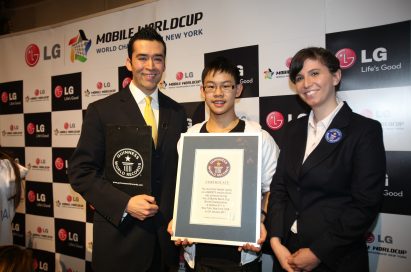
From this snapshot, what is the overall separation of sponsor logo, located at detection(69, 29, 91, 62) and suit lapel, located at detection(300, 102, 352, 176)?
8.04 ft

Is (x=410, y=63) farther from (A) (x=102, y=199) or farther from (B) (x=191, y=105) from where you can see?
(A) (x=102, y=199)

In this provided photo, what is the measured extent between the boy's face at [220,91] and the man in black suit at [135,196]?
266mm

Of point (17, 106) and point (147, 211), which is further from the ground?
point (17, 106)

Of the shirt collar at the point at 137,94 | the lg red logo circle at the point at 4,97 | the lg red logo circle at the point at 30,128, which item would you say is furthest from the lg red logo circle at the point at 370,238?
the lg red logo circle at the point at 4,97

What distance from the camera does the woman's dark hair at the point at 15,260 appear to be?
1119 millimetres

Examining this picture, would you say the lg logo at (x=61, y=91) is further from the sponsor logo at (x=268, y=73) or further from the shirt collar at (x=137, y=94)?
the sponsor logo at (x=268, y=73)

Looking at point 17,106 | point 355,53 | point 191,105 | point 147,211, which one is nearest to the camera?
point 147,211

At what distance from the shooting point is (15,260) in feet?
3.73

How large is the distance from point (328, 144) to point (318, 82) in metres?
0.30

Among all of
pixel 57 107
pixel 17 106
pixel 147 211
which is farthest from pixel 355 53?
pixel 17 106

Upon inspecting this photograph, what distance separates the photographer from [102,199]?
1.63 metres

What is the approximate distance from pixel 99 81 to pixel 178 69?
0.87 metres

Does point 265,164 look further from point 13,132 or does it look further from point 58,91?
point 13,132

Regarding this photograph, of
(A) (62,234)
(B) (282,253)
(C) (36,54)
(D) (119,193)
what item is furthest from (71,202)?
(B) (282,253)
